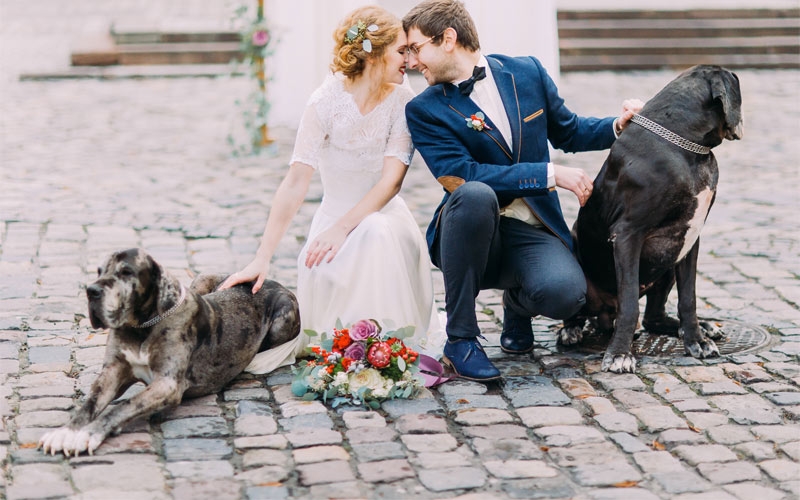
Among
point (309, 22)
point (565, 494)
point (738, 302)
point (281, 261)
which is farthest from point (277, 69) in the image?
point (565, 494)

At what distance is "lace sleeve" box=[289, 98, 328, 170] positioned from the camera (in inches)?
204

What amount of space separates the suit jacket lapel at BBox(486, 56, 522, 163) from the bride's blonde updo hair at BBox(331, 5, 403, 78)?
0.50m

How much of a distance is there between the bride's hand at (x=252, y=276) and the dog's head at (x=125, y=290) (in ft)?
2.18

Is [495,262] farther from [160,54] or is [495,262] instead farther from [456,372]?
[160,54]

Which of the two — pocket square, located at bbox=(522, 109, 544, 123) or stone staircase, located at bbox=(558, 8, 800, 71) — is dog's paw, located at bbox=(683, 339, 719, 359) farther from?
stone staircase, located at bbox=(558, 8, 800, 71)

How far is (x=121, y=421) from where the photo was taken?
4121mm

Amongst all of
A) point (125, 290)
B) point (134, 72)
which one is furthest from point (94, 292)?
point (134, 72)

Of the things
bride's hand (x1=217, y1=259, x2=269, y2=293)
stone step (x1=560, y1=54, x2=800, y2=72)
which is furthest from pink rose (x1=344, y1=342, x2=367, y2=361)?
stone step (x1=560, y1=54, x2=800, y2=72)

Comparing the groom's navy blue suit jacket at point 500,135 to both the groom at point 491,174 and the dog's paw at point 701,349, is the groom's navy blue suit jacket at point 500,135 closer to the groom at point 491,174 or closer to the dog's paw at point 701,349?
the groom at point 491,174

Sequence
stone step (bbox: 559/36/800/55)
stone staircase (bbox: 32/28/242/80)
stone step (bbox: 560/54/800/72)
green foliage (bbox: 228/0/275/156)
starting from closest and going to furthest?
1. green foliage (bbox: 228/0/275/156)
2. stone step (bbox: 560/54/800/72)
3. stone staircase (bbox: 32/28/242/80)
4. stone step (bbox: 559/36/800/55)

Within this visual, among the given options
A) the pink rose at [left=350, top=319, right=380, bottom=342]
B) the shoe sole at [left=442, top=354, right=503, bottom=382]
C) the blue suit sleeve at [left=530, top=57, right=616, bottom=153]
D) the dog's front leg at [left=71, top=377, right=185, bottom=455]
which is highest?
the blue suit sleeve at [left=530, top=57, right=616, bottom=153]

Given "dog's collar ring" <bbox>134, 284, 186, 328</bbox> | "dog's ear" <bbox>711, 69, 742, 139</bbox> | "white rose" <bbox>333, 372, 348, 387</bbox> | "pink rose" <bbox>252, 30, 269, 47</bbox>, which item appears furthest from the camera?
"pink rose" <bbox>252, 30, 269, 47</bbox>

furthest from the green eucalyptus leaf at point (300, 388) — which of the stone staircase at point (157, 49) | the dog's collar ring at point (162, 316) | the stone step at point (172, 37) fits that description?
the stone step at point (172, 37)

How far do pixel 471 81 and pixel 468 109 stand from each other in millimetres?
126
